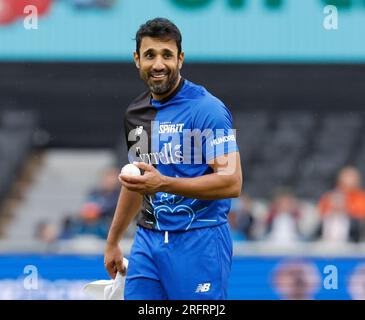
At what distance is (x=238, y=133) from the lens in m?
16.7

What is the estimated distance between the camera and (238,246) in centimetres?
1142

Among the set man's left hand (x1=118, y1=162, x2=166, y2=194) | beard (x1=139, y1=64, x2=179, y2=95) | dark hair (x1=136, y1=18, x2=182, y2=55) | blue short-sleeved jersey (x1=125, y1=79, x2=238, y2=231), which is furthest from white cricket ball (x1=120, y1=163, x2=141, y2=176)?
dark hair (x1=136, y1=18, x2=182, y2=55)

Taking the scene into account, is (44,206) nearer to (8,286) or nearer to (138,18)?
(138,18)

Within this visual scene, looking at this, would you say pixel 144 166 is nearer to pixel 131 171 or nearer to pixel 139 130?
pixel 131 171

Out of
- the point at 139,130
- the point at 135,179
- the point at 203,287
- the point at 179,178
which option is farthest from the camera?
the point at 139,130

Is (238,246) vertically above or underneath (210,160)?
underneath

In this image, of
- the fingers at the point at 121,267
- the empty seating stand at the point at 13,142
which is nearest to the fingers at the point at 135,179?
the fingers at the point at 121,267

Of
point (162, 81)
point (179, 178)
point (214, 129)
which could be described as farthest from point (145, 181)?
point (162, 81)

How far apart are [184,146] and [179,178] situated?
26 centimetres

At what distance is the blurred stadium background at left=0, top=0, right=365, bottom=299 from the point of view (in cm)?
1134

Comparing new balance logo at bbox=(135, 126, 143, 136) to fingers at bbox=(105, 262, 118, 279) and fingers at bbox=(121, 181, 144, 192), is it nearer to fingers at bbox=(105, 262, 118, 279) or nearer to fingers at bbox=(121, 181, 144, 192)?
fingers at bbox=(121, 181, 144, 192)

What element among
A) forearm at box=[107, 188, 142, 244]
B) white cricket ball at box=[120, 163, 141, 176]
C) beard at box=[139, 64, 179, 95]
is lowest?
forearm at box=[107, 188, 142, 244]

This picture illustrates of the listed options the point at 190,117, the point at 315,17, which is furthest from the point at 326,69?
the point at 190,117
